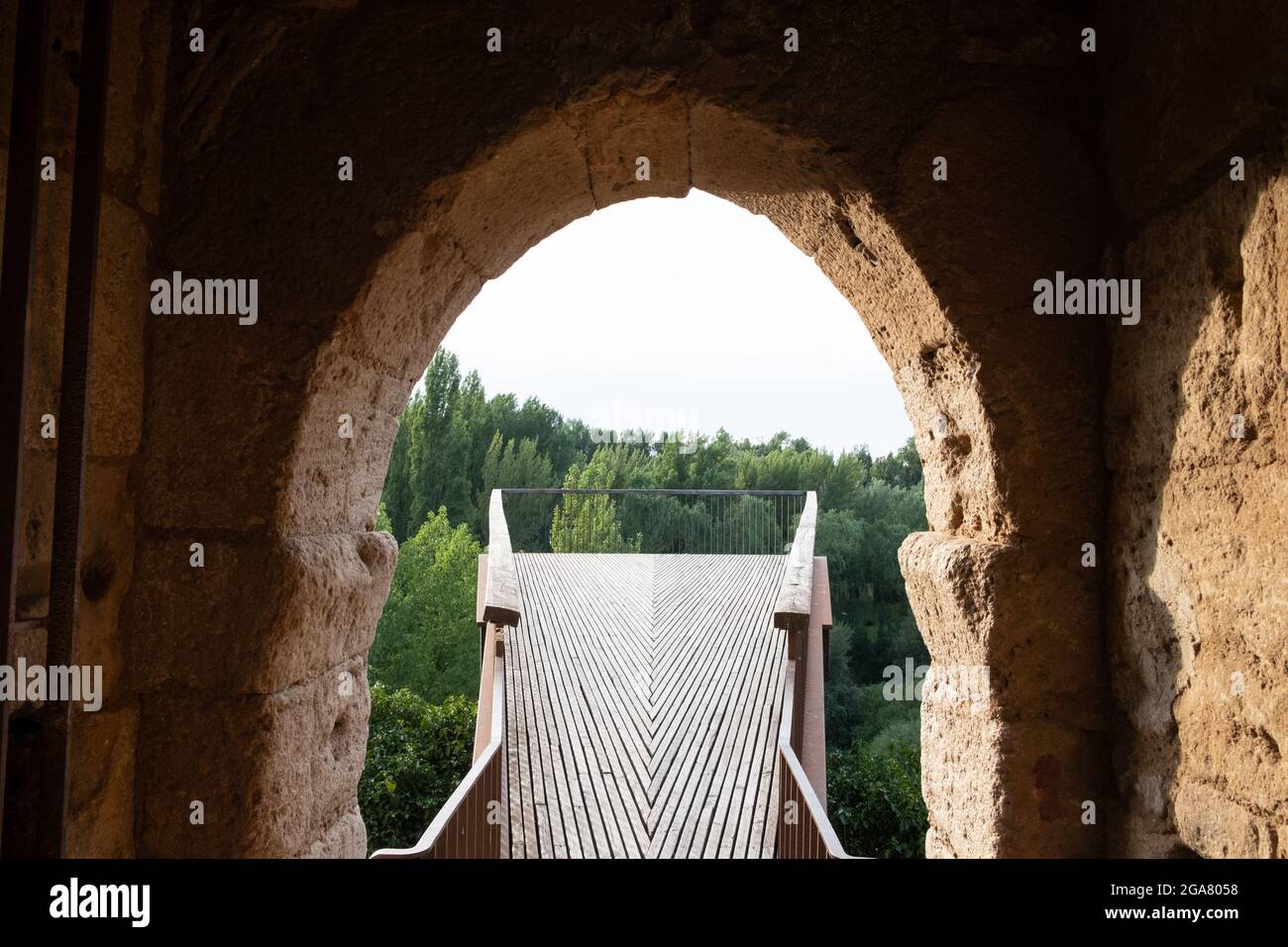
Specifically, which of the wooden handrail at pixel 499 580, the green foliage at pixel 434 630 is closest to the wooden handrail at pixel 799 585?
the wooden handrail at pixel 499 580

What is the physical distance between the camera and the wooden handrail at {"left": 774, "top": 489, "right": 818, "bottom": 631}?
577 centimetres

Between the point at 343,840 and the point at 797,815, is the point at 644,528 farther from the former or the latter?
the point at 343,840

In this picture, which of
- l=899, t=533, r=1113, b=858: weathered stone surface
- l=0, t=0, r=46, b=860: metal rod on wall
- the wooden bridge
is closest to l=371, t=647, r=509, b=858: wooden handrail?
the wooden bridge

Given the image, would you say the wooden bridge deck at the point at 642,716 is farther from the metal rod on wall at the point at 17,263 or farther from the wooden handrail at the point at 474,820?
the metal rod on wall at the point at 17,263

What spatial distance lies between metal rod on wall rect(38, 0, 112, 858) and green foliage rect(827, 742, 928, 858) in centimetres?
1075

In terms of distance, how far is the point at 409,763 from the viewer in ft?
35.4

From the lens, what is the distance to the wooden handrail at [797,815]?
331 centimetres

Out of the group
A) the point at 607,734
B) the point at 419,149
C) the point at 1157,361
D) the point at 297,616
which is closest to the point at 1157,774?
the point at 1157,361

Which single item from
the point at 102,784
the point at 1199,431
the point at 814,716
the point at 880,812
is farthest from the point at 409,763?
the point at 1199,431

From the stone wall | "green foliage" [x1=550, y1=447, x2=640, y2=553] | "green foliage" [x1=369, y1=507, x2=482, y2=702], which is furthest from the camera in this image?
"green foliage" [x1=369, y1=507, x2=482, y2=702]

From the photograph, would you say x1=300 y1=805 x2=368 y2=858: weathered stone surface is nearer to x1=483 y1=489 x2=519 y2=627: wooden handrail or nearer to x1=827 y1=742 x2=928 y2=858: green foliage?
x1=483 y1=489 x2=519 y2=627: wooden handrail

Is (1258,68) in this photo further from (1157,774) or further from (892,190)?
(1157,774)

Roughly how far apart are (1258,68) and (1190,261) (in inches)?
12.6
